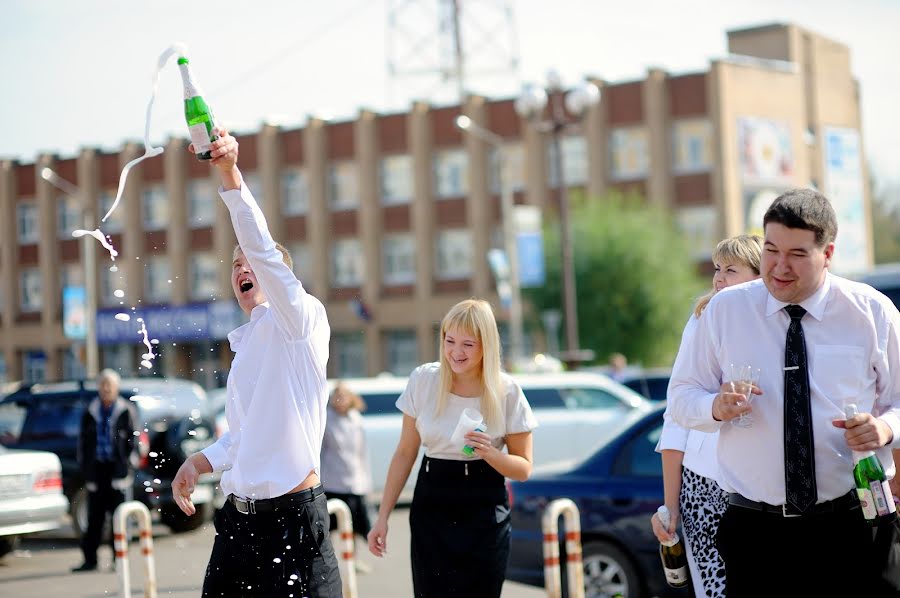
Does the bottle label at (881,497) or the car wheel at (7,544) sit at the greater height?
the bottle label at (881,497)

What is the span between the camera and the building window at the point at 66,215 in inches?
2483

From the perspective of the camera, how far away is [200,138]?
13.8 ft

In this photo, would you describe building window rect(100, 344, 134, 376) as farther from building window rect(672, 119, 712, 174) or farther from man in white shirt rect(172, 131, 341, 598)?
man in white shirt rect(172, 131, 341, 598)

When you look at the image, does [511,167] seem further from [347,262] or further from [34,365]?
[34,365]

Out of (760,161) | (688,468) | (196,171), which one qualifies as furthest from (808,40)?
(688,468)

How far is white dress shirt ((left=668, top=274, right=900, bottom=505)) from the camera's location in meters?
4.10

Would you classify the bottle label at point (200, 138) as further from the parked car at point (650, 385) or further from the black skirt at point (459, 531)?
the parked car at point (650, 385)

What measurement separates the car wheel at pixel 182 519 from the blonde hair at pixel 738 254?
10.4 meters

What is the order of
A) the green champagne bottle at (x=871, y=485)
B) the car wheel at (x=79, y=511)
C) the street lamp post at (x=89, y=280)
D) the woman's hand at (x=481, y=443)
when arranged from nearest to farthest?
1. the green champagne bottle at (x=871, y=485)
2. the woman's hand at (x=481, y=443)
3. the car wheel at (x=79, y=511)
4. the street lamp post at (x=89, y=280)

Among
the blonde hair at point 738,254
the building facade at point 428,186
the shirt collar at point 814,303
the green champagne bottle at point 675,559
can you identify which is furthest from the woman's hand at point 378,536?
the building facade at point 428,186

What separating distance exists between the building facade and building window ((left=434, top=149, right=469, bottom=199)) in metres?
0.08

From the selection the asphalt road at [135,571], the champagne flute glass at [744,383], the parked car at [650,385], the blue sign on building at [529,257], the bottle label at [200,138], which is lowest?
the asphalt road at [135,571]

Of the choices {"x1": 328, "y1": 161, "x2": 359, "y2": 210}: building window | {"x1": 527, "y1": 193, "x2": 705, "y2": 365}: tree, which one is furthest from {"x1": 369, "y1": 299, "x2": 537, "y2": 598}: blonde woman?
{"x1": 328, "y1": 161, "x2": 359, "y2": 210}: building window

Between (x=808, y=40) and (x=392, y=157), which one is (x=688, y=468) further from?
(x=808, y=40)
